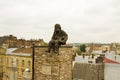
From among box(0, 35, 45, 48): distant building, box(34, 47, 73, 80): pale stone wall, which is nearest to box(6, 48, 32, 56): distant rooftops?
box(0, 35, 45, 48): distant building

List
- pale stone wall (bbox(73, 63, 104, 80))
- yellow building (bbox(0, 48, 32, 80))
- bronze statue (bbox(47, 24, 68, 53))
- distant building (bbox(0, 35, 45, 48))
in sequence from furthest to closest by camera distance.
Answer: distant building (bbox(0, 35, 45, 48)) < yellow building (bbox(0, 48, 32, 80)) < pale stone wall (bbox(73, 63, 104, 80)) < bronze statue (bbox(47, 24, 68, 53))

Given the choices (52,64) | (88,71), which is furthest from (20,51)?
(52,64)

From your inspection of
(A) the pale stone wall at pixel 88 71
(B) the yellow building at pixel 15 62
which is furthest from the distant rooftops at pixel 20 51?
(A) the pale stone wall at pixel 88 71

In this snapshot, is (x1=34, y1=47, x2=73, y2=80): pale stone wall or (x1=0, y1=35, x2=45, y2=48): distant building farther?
(x1=0, y1=35, x2=45, y2=48): distant building

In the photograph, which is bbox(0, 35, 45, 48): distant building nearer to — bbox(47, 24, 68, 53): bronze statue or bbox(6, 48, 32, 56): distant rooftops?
bbox(6, 48, 32, 56): distant rooftops

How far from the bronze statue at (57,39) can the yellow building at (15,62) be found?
19.5 m

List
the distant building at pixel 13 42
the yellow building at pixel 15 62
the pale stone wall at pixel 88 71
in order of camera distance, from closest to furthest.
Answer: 1. the pale stone wall at pixel 88 71
2. the yellow building at pixel 15 62
3. the distant building at pixel 13 42

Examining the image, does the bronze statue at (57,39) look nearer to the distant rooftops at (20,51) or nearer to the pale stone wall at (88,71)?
the pale stone wall at (88,71)

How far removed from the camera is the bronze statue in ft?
32.9

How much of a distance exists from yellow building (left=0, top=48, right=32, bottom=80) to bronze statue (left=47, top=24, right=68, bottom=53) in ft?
64.1

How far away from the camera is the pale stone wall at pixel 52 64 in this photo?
A: 9.81 m

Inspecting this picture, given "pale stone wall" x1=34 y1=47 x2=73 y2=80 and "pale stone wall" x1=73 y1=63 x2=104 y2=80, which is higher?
"pale stone wall" x1=34 y1=47 x2=73 y2=80

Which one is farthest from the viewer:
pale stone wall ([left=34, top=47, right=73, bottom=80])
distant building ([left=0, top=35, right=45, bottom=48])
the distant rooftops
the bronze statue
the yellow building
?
distant building ([left=0, top=35, right=45, bottom=48])

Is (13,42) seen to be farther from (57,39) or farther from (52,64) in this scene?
(52,64)
